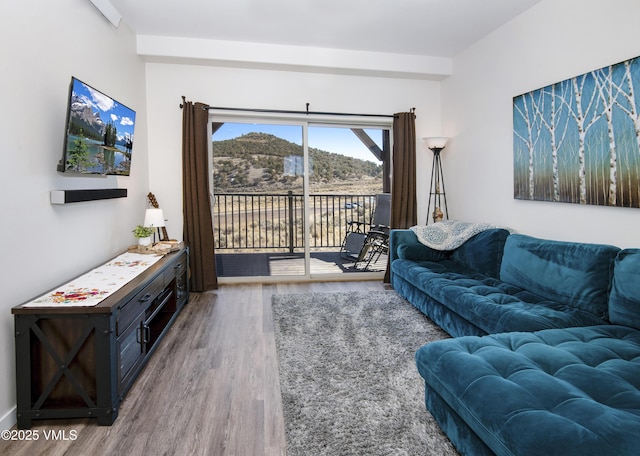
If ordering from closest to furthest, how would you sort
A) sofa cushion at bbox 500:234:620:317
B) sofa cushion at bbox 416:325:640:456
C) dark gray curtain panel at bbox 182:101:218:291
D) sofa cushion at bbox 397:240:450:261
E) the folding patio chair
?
sofa cushion at bbox 416:325:640:456
sofa cushion at bbox 500:234:620:317
sofa cushion at bbox 397:240:450:261
dark gray curtain panel at bbox 182:101:218:291
the folding patio chair

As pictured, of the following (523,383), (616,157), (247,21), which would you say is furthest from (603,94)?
(247,21)

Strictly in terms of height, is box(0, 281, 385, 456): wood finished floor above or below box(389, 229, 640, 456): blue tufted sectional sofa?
below

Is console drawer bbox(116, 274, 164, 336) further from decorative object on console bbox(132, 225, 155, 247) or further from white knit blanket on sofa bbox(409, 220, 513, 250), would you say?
white knit blanket on sofa bbox(409, 220, 513, 250)

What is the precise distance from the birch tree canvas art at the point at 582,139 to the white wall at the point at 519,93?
0.29ft

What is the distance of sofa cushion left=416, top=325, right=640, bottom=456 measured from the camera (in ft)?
3.80

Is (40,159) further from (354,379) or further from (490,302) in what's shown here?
(490,302)

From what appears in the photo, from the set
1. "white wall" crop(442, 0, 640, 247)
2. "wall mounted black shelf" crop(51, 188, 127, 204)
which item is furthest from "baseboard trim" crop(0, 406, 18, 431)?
"white wall" crop(442, 0, 640, 247)

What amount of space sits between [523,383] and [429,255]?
258cm

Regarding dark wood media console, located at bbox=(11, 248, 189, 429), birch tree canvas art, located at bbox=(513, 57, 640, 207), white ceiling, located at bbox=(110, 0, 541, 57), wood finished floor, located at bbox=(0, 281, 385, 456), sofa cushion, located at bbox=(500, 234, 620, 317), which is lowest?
wood finished floor, located at bbox=(0, 281, 385, 456)

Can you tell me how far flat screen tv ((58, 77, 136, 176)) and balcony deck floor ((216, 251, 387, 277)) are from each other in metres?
1.92

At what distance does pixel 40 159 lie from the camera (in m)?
2.24

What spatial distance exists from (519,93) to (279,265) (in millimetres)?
3289

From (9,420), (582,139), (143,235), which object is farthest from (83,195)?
(582,139)

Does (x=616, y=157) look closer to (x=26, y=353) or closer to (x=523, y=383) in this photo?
(x=523, y=383)
